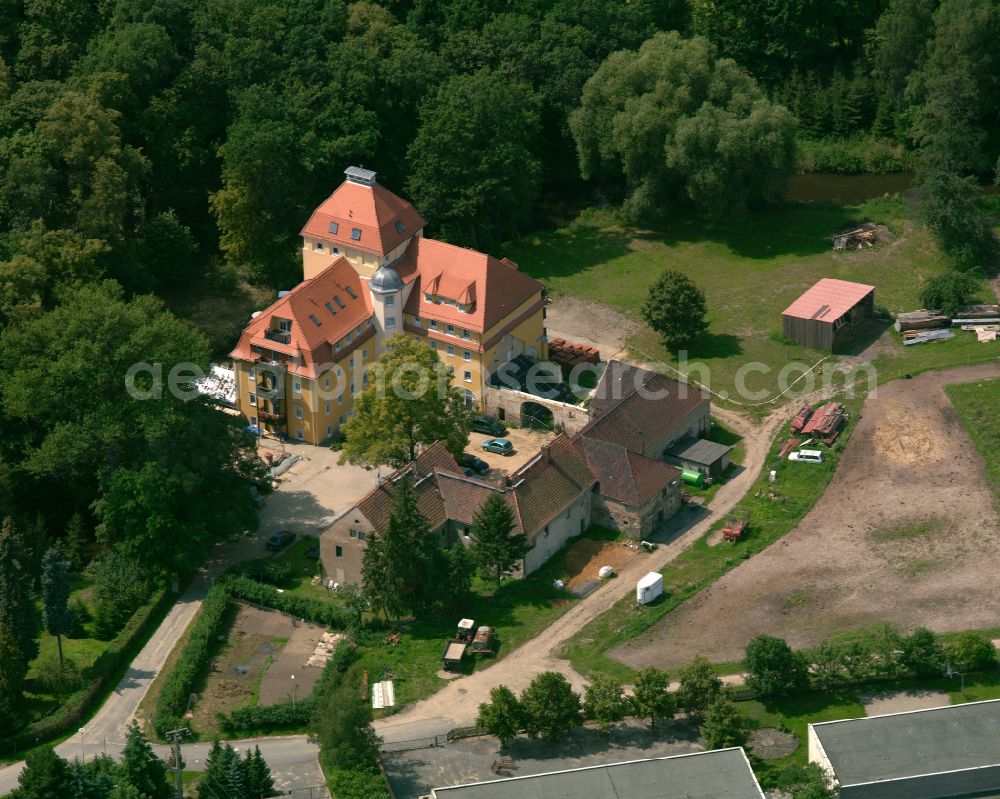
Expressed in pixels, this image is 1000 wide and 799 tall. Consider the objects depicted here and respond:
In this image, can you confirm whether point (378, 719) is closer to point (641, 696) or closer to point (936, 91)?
point (641, 696)

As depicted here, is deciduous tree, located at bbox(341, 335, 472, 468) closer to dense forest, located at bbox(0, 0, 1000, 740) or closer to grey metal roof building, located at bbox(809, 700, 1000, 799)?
dense forest, located at bbox(0, 0, 1000, 740)

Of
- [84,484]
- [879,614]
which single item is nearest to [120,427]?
[84,484]

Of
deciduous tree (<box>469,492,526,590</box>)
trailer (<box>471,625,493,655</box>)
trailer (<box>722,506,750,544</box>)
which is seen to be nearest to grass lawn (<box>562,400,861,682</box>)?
trailer (<box>722,506,750,544</box>)

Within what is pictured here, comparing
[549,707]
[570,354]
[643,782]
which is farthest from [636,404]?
[643,782]

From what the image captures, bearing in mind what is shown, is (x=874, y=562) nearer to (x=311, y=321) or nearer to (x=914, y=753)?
(x=914, y=753)

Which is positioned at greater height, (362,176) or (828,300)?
(362,176)

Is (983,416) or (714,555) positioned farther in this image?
(983,416)

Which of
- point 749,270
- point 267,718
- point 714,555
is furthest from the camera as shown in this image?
point 749,270

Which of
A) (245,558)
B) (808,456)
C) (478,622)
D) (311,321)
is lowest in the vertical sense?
(245,558)
